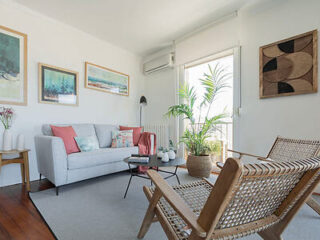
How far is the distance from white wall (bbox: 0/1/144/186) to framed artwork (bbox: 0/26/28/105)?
74mm

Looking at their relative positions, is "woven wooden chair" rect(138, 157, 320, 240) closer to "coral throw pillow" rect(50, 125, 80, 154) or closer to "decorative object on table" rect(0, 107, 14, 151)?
"coral throw pillow" rect(50, 125, 80, 154)

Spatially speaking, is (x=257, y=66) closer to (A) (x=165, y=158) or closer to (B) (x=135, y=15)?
(A) (x=165, y=158)

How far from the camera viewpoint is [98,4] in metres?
2.40

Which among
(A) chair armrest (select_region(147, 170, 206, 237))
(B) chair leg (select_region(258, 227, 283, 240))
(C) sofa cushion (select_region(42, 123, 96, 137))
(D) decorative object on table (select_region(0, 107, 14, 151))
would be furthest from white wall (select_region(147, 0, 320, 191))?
(D) decorative object on table (select_region(0, 107, 14, 151))

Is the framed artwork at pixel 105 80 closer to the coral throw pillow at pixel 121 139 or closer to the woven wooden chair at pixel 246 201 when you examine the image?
the coral throw pillow at pixel 121 139

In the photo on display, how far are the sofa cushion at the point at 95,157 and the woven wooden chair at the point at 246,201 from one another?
156cm

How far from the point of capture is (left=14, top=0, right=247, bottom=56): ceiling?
7.86 feet

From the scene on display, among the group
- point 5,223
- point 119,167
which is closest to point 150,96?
point 119,167

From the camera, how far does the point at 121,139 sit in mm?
2914

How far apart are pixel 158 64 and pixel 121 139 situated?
200cm

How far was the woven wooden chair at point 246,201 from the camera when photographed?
52 cm

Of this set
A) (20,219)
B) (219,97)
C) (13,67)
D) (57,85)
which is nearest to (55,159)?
(20,219)

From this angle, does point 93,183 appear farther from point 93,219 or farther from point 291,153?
point 291,153

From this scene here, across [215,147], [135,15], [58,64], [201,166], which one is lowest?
[201,166]
